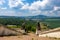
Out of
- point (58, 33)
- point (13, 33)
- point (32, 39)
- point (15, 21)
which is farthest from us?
point (15, 21)

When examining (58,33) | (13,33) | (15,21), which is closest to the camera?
(13,33)

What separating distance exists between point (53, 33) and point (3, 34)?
3701 mm

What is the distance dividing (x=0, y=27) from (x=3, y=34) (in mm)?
363

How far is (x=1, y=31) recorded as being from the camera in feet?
24.2

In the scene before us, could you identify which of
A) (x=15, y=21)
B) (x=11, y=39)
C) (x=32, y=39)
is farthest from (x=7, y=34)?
(x=15, y=21)

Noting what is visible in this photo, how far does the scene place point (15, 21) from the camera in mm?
25094

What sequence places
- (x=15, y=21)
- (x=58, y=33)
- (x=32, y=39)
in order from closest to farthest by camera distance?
(x=32, y=39) < (x=58, y=33) < (x=15, y=21)

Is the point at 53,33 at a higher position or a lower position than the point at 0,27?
lower

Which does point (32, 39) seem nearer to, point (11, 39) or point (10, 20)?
point (11, 39)

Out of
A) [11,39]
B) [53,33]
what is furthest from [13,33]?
[53,33]

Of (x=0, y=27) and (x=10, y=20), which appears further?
(x=10, y=20)

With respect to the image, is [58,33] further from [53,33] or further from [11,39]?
[11,39]

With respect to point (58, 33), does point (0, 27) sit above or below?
above

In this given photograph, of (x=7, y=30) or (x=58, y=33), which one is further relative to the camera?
(x=58, y=33)
